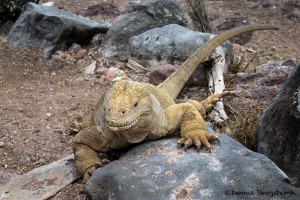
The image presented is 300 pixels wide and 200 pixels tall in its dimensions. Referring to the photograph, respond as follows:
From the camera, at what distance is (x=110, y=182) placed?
341cm

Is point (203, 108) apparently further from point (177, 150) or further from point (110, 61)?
point (110, 61)

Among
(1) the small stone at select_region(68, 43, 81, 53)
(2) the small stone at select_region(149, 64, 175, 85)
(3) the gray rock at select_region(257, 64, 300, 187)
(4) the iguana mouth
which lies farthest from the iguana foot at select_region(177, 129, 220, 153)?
(1) the small stone at select_region(68, 43, 81, 53)

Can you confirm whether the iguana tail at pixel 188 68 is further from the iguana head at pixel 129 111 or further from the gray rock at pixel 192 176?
the gray rock at pixel 192 176

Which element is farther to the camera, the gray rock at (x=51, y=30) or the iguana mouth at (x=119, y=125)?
the gray rock at (x=51, y=30)

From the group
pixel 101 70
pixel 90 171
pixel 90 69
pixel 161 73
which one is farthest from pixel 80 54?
pixel 90 171

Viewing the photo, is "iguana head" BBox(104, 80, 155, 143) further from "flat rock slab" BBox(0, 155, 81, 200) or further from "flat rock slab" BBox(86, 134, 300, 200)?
"flat rock slab" BBox(0, 155, 81, 200)

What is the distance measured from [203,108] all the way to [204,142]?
1332 millimetres

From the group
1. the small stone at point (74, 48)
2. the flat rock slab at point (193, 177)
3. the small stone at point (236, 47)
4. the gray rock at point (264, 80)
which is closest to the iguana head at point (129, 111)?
the flat rock slab at point (193, 177)

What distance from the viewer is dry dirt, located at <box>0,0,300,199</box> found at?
15.6 ft

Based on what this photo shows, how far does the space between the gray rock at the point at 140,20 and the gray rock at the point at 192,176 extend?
135 inches

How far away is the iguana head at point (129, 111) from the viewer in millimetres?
3465

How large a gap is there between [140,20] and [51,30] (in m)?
1.32

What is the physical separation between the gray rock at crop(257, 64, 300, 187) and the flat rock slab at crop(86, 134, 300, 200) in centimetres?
47

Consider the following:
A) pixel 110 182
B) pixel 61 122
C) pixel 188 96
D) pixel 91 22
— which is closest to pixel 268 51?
pixel 188 96
